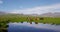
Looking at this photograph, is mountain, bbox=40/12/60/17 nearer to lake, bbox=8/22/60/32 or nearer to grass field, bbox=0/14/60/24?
grass field, bbox=0/14/60/24

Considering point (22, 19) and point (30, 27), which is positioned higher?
point (22, 19)

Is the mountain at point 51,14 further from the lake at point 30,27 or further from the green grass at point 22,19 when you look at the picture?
the lake at point 30,27

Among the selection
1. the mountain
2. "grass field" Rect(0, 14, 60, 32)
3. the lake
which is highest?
the mountain

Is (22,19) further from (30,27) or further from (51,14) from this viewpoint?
(51,14)

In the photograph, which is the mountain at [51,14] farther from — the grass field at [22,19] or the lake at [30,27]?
the lake at [30,27]

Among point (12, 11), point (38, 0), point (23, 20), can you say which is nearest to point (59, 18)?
point (38, 0)

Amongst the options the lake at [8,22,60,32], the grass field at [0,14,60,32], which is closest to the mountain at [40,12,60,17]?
the grass field at [0,14,60,32]

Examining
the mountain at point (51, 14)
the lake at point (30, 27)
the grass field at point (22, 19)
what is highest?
the mountain at point (51, 14)

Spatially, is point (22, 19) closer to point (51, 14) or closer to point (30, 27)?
point (30, 27)

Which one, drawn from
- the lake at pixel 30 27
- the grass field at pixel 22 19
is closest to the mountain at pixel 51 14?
the grass field at pixel 22 19

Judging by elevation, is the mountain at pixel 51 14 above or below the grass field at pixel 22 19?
above

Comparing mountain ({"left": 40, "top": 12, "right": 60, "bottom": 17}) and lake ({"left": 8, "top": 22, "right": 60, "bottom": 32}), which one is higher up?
mountain ({"left": 40, "top": 12, "right": 60, "bottom": 17})

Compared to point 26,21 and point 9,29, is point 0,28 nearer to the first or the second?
point 9,29

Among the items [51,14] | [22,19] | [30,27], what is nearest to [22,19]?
[22,19]
